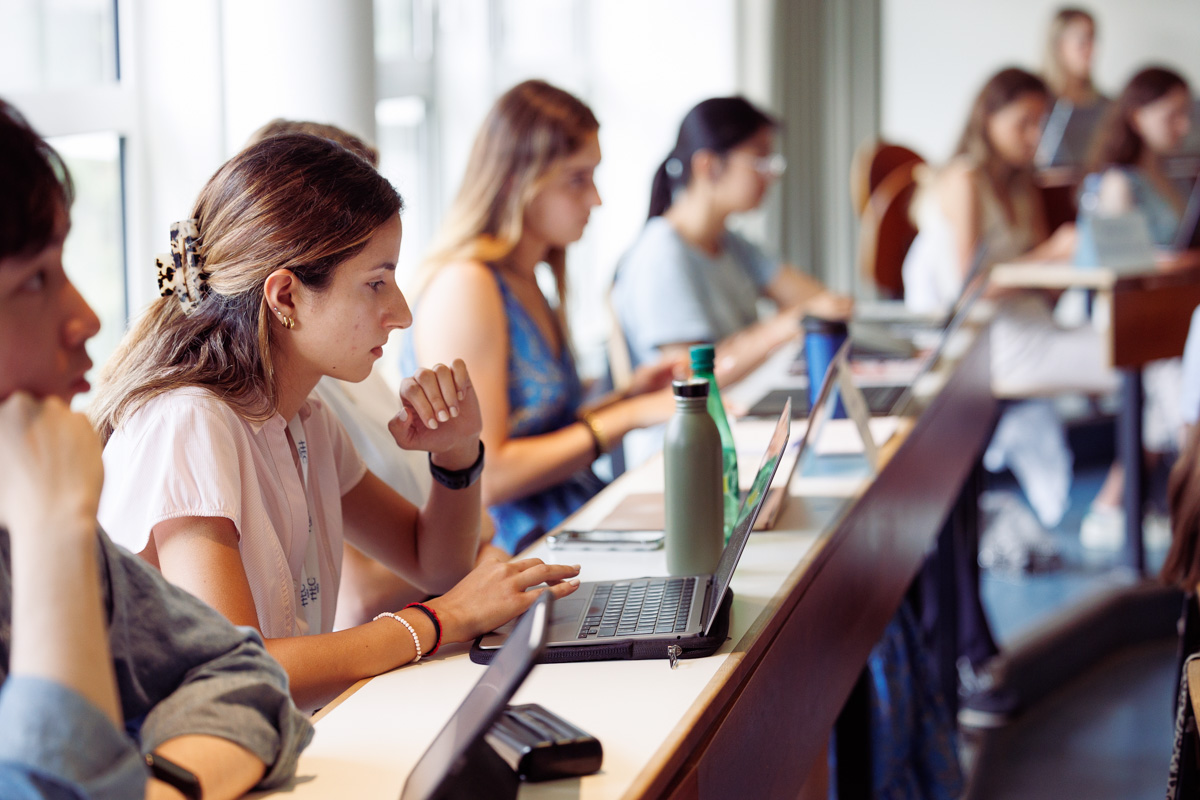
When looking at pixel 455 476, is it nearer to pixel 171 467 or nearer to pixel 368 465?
pixel 368 465

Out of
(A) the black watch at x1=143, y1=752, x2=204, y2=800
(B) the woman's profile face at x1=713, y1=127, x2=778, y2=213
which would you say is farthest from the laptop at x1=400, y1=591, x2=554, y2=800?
(B) the woman's profile face at x1=713, y1=127, x2=778, y2=213

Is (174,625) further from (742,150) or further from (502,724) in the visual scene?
(742,150)

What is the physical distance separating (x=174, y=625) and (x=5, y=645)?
11 cm

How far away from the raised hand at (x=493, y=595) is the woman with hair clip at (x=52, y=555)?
0.34 m

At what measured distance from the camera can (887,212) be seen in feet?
16.1

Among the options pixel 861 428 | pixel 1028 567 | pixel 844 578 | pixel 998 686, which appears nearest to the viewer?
pixel 844 578

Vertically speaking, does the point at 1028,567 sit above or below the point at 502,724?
below

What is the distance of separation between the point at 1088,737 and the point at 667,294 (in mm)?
1308

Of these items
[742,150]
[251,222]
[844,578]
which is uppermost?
[742,150]

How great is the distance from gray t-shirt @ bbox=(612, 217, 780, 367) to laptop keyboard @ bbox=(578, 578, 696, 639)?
1.57 metres

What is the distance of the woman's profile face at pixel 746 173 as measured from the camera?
9.32 ft

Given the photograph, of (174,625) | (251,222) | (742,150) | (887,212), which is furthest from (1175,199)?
(174,625)

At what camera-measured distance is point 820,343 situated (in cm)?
186

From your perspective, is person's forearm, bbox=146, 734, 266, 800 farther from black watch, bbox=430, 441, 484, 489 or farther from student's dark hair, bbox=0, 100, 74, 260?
black watch, bbox=430, 441, 484, 489
